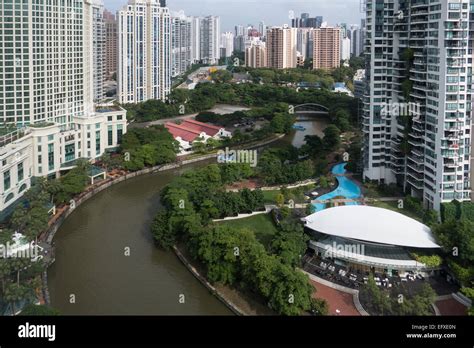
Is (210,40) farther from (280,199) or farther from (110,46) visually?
(280,199)

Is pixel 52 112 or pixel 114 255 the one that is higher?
pixel 52 112

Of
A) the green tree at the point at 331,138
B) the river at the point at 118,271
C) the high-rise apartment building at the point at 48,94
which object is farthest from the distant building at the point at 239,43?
the river at the point at 118,271

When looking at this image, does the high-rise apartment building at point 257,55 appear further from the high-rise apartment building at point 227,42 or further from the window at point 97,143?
the window at point 97,143

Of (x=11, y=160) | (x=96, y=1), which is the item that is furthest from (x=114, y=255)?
(x=96, y=1)

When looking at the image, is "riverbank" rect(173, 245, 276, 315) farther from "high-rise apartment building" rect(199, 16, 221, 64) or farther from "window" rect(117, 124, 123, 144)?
"high-rise apartment building" rect(199, 16, 221, 64)

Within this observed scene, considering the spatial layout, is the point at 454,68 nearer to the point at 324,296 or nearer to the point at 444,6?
the point at 444,6

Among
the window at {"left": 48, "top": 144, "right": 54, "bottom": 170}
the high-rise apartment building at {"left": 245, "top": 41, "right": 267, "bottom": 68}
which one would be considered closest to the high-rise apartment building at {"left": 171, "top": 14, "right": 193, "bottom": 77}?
the high-rise apartment building at {"left": 245, "top": 41, "right": 267, "bottom": 68}
